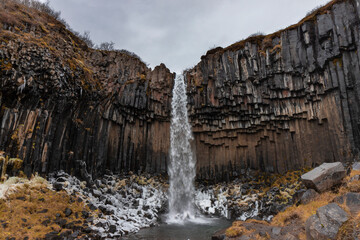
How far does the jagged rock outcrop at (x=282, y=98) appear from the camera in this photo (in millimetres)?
16344

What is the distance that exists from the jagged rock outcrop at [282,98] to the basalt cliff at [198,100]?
0.27 feet

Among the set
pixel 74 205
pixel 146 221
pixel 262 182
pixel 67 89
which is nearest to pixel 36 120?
pixel 67 89

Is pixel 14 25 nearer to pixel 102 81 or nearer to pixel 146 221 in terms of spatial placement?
pixel 102 81

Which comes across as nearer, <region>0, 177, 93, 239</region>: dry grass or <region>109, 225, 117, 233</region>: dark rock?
<region>0, 177, 93, 239</region>: dry grass

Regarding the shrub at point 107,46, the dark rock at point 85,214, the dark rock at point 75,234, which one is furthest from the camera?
the shrub at point 107,46

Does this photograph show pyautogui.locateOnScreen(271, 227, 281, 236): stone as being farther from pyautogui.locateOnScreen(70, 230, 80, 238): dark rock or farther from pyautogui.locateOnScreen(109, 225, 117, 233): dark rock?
pyautogui.locateOnScreen(70, 230, 80, 238): dark rock

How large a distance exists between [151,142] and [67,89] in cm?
992

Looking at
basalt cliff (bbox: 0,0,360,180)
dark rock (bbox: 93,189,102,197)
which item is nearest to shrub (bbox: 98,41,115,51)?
basalt cliff (bbox: 0,0,360,180)

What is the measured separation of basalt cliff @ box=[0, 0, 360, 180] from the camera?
13.8 m

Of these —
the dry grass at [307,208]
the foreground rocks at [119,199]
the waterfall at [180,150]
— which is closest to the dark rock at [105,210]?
the foreground rocks at [119,199]

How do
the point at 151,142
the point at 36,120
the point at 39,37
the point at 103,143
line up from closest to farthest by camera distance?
the point at 36,120 → the point at 39,37 → the point at 103,143 → the point at 151,142

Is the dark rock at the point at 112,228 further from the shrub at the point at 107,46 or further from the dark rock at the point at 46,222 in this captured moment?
the shrub at the point at 107,46

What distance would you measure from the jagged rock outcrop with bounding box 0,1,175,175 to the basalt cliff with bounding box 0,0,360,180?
0.24 feet

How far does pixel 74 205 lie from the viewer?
40.6 feet
